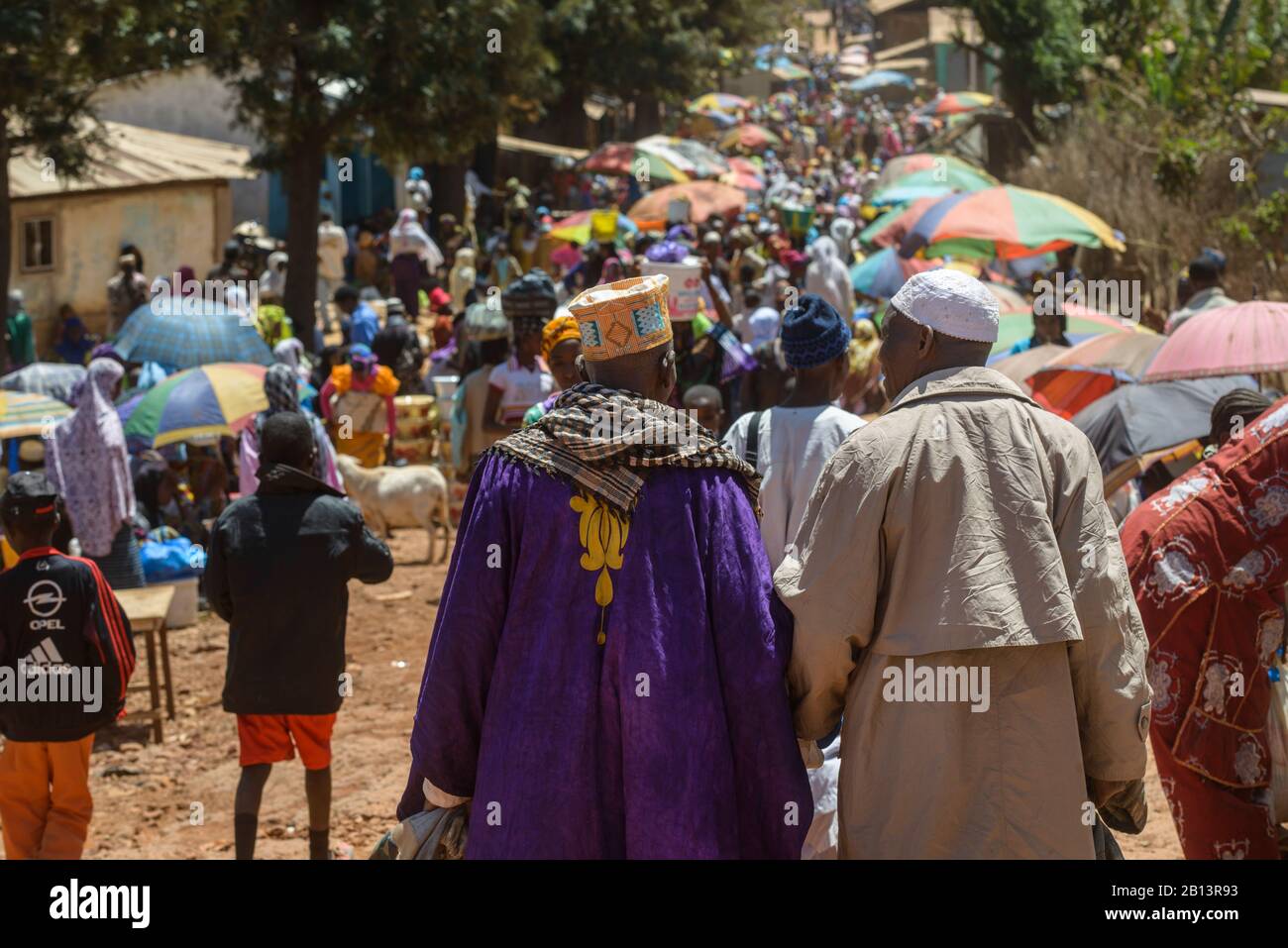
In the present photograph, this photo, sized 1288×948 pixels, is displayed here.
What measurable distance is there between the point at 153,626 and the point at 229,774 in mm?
799

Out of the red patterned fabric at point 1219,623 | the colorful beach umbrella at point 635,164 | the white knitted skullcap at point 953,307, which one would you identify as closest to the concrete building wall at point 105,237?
the colorful beach umbrella at point 635,164

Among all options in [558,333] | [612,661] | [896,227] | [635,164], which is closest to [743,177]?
[635,164]

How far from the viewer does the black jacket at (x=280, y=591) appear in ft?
17.4

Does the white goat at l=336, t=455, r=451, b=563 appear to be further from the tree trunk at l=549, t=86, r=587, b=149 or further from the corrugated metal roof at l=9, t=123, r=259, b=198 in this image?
the tree trunk at l=549, t=86, r=587, b=149

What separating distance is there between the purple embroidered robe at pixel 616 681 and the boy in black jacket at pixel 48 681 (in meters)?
2.37

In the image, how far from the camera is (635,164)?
23281 mm

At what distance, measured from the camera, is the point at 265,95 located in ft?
57.0

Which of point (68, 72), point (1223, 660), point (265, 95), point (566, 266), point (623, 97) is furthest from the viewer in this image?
point (623, 97)

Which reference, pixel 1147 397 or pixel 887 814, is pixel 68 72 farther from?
pixel 887 814

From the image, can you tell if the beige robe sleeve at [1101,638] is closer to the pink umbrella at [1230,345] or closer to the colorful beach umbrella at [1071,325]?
the pink umbrella at [1230,345]

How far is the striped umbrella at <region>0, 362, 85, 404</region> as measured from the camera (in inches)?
445

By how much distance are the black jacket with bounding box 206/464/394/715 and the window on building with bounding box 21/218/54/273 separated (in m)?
16.2
